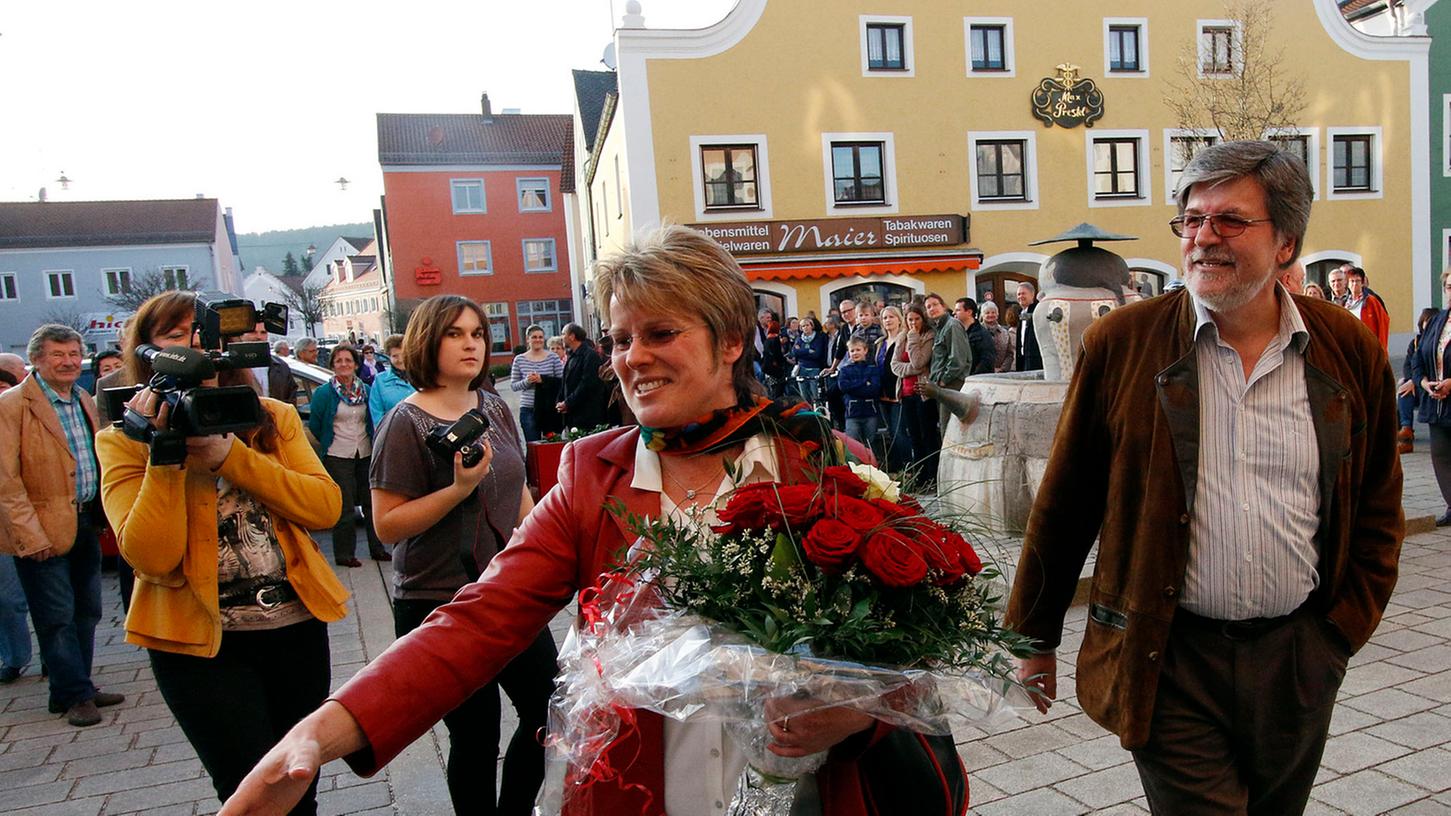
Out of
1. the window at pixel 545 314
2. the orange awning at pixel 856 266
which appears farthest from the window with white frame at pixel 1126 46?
the window at pixel 545 314

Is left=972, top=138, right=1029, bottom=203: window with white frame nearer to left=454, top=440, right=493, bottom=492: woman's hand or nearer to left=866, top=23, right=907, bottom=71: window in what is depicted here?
left=866, top=23, right=907, bottom=71: window

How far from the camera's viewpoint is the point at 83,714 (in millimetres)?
5117

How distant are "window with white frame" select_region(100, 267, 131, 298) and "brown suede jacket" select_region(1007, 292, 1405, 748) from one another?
6192cm

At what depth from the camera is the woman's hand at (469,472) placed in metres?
3.23

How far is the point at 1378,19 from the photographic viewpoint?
29266 mm

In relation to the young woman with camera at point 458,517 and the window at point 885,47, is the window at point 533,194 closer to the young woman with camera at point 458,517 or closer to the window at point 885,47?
the window at point 885,47

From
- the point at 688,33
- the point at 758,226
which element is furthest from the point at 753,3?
the point at 758,226

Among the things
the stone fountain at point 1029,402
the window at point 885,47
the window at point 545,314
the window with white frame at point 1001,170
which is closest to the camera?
the stone fountain at point 1029,402

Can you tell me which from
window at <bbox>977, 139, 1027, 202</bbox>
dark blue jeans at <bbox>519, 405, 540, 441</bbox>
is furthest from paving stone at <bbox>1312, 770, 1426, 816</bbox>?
window at <bbox>977, 139, 1027, 202</bbox>

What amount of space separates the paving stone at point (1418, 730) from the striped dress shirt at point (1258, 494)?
2.13 meters

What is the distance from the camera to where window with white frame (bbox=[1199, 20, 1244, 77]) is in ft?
80.9

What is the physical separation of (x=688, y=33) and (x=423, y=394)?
2169 centimetres

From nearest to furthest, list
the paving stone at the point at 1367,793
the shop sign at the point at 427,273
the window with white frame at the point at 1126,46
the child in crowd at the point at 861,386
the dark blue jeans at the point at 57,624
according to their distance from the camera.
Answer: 1. the paving stone at the point at 1367,793
2. the dark blue jeans at the point at 57,624
3. the child in crowd at the point at 861,386
4. the window with white frame at the point at 1126,46
5. the shop sign at the point at 427,273

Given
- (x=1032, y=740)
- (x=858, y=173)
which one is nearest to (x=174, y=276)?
(x=858, y=173)
